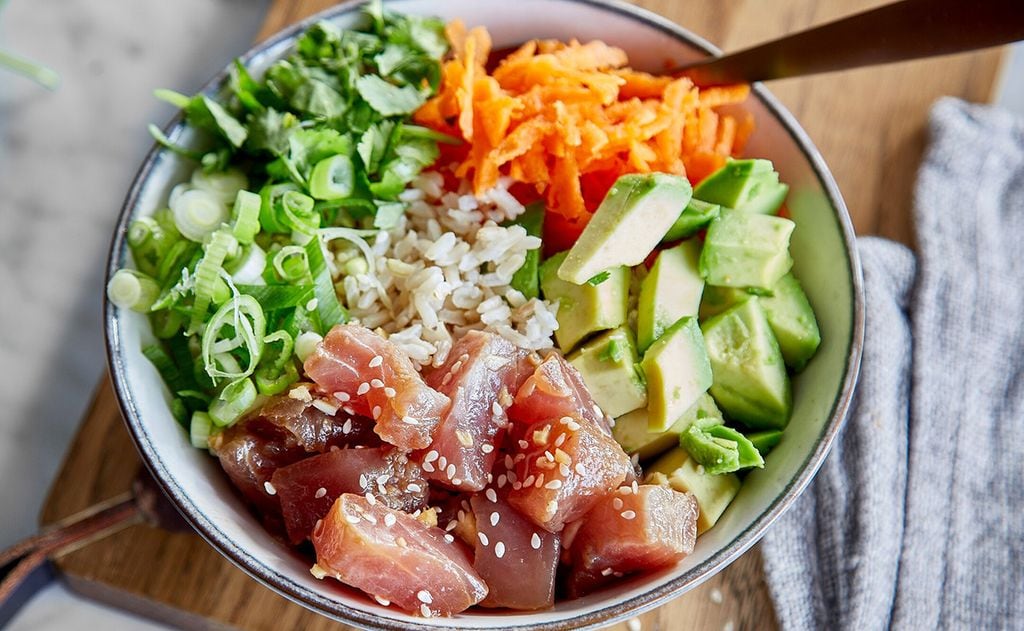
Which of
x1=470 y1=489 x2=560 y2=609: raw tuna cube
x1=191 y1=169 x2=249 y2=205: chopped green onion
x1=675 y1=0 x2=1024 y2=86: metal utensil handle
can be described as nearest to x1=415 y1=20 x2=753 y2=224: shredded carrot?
x1=675 y1=0 x2=1024 y2=86: metal utensil handle

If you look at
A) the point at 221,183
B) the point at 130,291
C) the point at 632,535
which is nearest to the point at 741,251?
the point at 632,535

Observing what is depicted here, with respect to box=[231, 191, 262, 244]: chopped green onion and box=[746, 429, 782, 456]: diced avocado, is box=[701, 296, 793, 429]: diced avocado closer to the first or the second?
box=[746, 429, 782, 456]: diced avocado

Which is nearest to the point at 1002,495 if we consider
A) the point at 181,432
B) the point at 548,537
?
the point at 548,537

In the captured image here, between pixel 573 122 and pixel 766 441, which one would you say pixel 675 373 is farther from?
pixel 573 122

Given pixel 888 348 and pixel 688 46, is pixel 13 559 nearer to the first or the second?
pixel 688 46

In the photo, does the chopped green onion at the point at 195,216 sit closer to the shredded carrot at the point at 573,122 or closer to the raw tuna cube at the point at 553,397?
the shredded carrot at the point at 573,122
